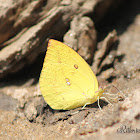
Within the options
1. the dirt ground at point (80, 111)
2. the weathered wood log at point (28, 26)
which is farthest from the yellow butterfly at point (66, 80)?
the weathered wood log at point (28, 26)

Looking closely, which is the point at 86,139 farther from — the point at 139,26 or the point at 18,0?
the point at 139,26

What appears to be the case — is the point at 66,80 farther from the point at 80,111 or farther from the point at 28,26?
the point at 28,26

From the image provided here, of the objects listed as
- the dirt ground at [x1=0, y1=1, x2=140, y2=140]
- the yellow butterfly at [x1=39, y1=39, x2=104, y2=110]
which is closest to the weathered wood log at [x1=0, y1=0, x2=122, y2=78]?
the dirt ground at [x1=0, y1=1, x2=140, y2=140]

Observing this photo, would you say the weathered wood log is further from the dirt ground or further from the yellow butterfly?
the yellow butterfly

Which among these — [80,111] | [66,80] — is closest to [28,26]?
[66,80]

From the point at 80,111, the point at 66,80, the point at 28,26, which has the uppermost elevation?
the point at 28,26
